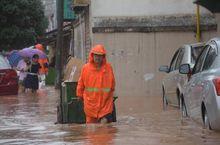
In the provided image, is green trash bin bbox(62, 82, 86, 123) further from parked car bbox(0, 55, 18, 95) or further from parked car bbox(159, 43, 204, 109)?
parked car bbox(0, 55, 18, 95)

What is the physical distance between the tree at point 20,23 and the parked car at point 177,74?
2407 centimetres

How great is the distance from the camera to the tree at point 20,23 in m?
38.0

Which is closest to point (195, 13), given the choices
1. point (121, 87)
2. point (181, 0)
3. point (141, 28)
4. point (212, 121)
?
point (181, 0)

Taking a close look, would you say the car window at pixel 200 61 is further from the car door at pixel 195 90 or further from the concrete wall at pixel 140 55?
the concrete wall at pixel 140 55

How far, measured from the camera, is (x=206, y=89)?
891 cm

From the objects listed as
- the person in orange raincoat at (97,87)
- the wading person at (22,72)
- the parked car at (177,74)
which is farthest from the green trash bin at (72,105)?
the wading person at (22,72)

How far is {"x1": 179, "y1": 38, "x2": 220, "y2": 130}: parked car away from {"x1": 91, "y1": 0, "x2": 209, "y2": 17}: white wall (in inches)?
382

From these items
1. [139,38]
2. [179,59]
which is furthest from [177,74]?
[139,38]

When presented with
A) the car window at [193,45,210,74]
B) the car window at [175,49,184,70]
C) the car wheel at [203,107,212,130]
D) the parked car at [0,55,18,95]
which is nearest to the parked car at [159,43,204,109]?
the car window at [175,49,184,70]

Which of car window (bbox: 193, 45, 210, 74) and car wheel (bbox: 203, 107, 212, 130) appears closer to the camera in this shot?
car wheel (bbox: 203, 107, 212, 130)

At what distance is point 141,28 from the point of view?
20219mm

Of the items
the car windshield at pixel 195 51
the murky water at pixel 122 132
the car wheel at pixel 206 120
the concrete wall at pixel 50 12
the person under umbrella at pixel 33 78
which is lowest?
the murky water at pixel 122 132

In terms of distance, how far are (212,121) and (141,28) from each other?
1177cm

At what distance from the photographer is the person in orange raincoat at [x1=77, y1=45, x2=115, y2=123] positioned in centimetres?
994
